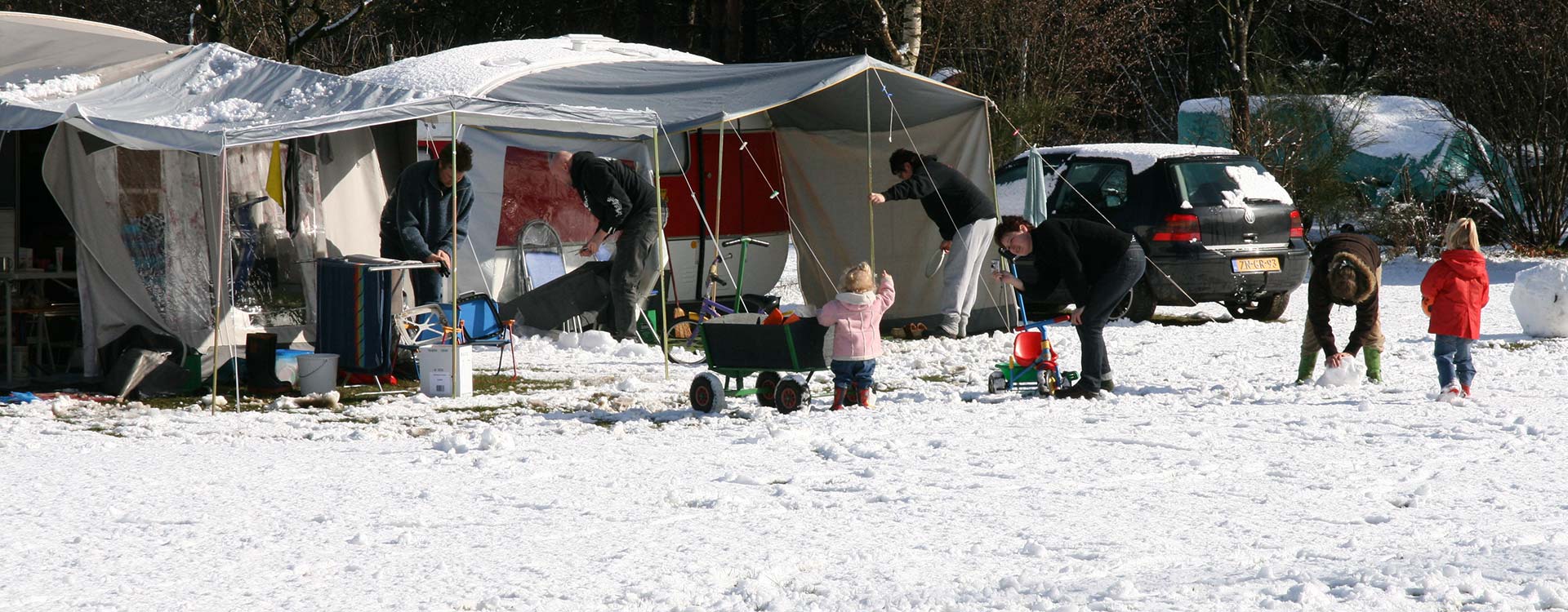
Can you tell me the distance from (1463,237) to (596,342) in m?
5.71

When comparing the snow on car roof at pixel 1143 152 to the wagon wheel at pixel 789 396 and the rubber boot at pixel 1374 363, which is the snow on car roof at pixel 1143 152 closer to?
the rubber boot at pixel 1374 363

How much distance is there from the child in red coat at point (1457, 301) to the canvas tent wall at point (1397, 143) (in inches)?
421

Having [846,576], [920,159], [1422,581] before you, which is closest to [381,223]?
[920,159]

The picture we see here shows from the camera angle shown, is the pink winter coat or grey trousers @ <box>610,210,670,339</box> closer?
the pink winter coat

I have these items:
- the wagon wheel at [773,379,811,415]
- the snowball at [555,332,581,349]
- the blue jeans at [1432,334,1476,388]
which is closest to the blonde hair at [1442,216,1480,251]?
the blue jeans at [1432,334,1476,388]

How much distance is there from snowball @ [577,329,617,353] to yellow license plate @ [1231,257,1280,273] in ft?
15.4

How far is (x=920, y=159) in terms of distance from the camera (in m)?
11.2

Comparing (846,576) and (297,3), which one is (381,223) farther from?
(297,3)

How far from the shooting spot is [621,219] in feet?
36.5

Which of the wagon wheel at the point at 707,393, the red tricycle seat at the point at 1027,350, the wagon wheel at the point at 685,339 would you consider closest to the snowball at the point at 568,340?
the wagon wheel at the point at 685,339

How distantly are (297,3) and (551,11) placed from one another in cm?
689

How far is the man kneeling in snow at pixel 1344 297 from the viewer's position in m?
8.43

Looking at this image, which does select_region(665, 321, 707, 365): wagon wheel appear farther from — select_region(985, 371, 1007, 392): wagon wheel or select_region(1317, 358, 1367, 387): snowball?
select_region(1317, 358, 1367, 387): snowball

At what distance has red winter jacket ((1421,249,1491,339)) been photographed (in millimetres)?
7914
